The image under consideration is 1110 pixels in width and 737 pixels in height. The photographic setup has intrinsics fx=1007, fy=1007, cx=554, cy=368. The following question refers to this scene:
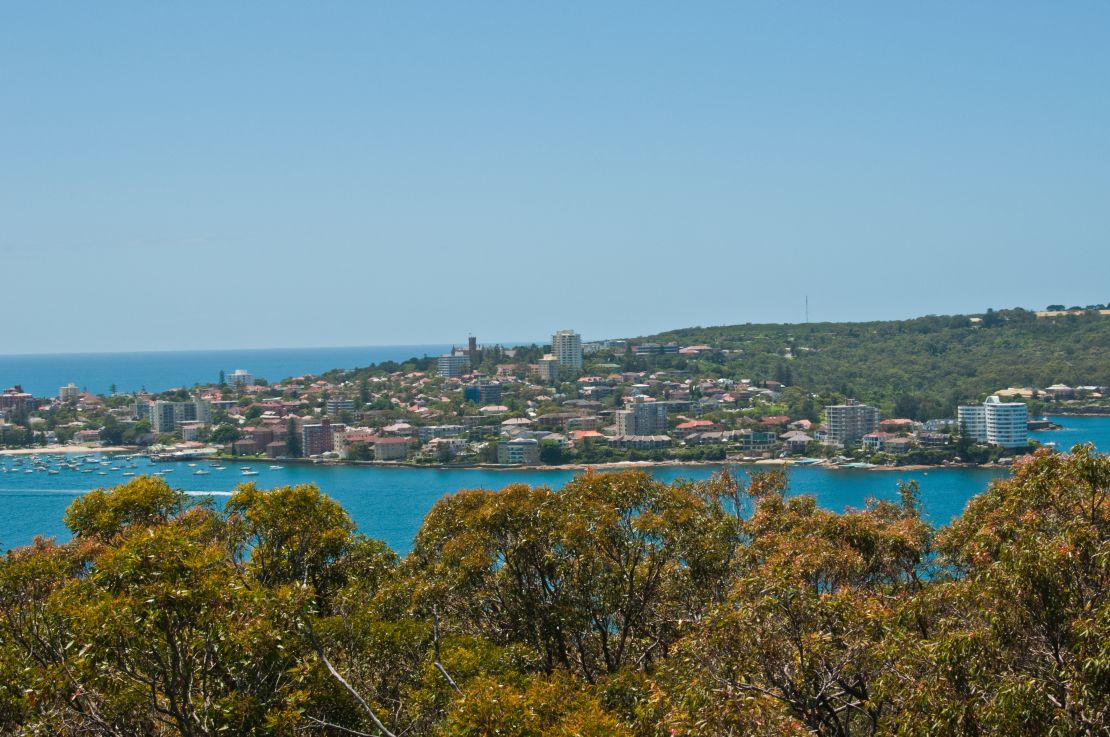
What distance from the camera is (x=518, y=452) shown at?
48.0 metres

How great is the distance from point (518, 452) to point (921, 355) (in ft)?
130

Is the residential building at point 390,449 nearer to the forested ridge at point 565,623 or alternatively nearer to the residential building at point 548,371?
the residential building at point 548,371

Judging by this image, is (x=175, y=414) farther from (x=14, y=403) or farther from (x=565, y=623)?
(x=565, y=623)

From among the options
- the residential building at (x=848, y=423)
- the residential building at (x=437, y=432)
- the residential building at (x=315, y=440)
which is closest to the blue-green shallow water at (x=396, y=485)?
the residential building at (x=315, y=440)

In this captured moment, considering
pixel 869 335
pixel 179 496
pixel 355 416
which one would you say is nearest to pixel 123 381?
pixel 355 416

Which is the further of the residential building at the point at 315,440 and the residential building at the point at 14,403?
the residential building at the point at 14,403

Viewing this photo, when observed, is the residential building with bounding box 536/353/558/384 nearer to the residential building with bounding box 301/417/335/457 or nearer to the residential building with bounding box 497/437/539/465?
the residential building with bounding box 301/417/335/457

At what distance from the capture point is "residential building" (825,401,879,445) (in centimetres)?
4978

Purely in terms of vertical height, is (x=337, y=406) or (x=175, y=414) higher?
(x=337, y=406)

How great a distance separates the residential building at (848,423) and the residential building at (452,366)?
35.1 meters

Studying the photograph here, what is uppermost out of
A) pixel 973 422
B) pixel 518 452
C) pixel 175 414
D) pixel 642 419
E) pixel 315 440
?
pixel 175 414

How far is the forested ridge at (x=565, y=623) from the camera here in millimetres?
4129

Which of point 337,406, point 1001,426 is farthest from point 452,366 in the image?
point 1001,426

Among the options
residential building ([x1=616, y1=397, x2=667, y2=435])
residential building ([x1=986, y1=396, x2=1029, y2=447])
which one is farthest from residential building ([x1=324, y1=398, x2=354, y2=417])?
residential building ([x1=986, y1=396, x2=1029, y2=447])
